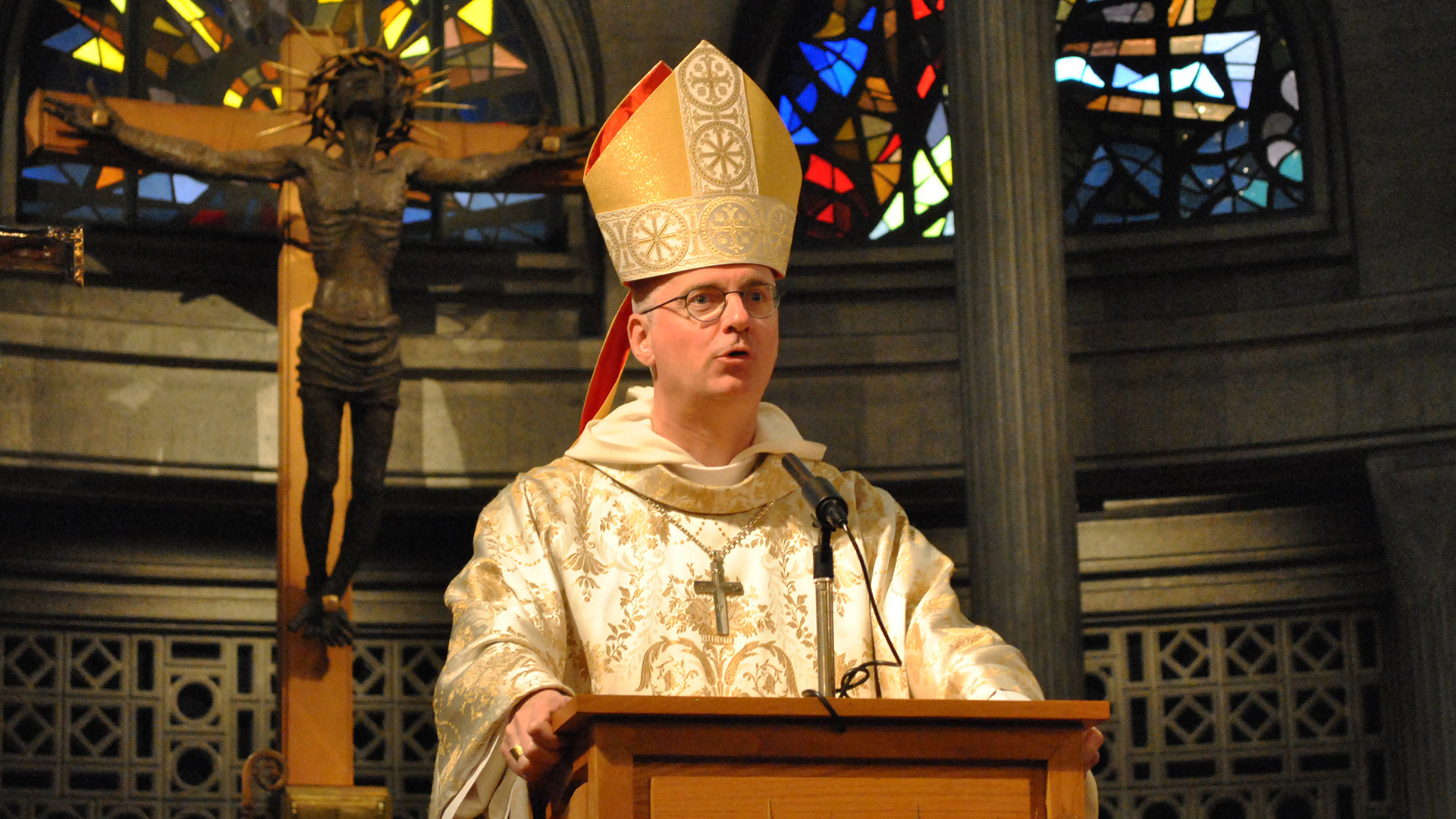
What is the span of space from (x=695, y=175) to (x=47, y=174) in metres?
4.67

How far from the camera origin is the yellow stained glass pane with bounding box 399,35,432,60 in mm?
7645

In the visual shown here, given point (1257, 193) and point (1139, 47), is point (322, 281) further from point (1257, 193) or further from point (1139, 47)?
point (1257, 193)

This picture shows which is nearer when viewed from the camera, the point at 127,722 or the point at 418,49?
the point at 127,722

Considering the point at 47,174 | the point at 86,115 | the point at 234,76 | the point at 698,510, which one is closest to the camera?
the point at 698,510

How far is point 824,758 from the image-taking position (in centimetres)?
228

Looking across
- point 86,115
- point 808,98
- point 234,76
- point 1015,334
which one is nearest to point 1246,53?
point 808,98

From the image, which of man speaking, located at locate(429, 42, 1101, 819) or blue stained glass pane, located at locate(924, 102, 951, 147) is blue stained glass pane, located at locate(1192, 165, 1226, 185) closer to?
blue stained glass pane, located at locate(924, 102, 951, 147)

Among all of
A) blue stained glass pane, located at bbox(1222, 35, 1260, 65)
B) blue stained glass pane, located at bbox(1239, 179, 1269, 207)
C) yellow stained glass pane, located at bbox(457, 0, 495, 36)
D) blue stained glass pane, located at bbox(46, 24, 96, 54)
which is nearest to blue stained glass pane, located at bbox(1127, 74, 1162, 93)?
blue stained glass pane, located at bbox(1222, 35, 1260, 65)

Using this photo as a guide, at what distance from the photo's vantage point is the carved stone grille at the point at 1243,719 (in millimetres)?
6914

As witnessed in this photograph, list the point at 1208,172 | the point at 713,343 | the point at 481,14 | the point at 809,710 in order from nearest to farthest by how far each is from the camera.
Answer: the point at 809,710, the point at 713,343, the point at 1208,172, the point at 481,14

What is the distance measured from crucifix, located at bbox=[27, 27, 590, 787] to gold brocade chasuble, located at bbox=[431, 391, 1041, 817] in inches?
112

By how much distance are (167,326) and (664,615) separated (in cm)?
437

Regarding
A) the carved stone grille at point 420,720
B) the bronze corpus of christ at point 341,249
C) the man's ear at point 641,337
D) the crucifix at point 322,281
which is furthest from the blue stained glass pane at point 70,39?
the man's ear at point 641,337

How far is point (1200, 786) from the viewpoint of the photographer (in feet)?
23.0
